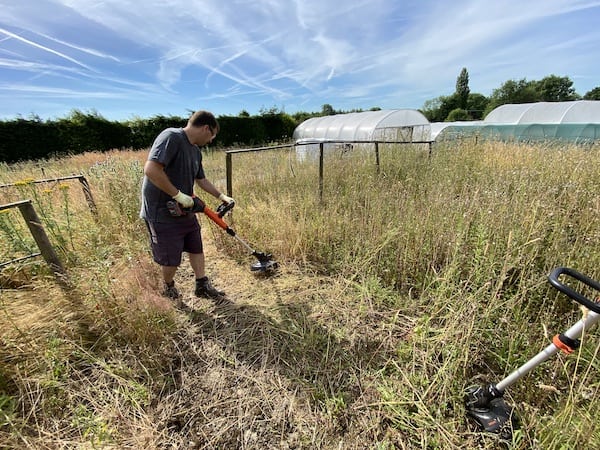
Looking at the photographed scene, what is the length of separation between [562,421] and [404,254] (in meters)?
1.36

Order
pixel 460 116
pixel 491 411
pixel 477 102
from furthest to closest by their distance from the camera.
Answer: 1. pixel 477 102
2. pixel 460 116
3. pixel 491 411

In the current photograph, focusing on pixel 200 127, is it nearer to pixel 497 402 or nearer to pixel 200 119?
pixel 200 119

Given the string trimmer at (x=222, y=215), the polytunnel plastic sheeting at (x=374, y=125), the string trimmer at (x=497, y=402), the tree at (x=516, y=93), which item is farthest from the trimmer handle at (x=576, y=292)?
the tree at (x=516, y=93)

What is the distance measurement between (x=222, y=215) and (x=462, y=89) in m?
63.6

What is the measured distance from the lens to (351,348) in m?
1.82

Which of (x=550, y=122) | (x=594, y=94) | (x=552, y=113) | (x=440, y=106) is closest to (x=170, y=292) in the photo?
(x=550, y=122)

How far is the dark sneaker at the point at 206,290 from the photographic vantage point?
2.47 metres

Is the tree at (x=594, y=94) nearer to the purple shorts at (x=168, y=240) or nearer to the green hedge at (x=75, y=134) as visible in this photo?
the green hedge at (x=75, y=134)

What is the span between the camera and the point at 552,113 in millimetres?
11133

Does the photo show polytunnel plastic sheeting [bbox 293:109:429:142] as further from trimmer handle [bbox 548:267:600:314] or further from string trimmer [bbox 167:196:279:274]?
trimmer handle [bbox 548:267:600:314]

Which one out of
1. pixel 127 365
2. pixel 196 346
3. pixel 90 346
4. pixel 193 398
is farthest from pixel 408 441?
pixel 90 346

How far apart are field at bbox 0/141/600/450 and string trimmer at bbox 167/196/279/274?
0.47ft

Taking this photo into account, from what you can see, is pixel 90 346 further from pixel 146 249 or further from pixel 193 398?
pixel 146 249

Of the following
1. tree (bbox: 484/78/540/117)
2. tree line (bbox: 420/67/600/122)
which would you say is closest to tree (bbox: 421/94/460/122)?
tree line (bbox: 420/67/600/122)
